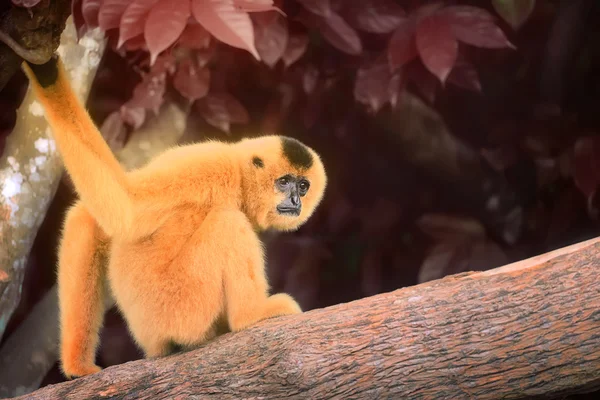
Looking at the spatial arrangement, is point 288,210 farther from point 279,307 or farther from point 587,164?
point 587,164

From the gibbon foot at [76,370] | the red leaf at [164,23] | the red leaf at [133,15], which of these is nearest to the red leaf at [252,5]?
the red leaf at [164,23]

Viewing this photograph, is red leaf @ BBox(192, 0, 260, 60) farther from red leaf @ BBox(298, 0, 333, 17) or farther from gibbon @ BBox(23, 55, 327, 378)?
red leaf @ BBox(298, 0, 333, 17)

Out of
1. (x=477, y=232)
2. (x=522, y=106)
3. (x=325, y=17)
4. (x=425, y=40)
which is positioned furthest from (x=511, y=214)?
(x=325, y=17)

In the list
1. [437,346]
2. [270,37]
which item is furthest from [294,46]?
[437,346]

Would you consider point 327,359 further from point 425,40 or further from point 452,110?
point 452,110

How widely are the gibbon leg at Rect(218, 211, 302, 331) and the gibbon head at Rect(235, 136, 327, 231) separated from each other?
391 mm

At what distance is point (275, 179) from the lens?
351cm

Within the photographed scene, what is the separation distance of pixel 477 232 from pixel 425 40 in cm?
150

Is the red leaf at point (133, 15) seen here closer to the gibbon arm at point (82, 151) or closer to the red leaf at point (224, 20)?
the red leaf at point (224, 20)

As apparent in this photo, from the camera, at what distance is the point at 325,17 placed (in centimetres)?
387

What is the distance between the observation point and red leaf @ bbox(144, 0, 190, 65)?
2994mm

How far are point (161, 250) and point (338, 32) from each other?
5.59 feet

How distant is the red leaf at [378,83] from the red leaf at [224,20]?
1128mm

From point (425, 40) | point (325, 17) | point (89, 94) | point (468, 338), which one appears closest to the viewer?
point (468, 338)
